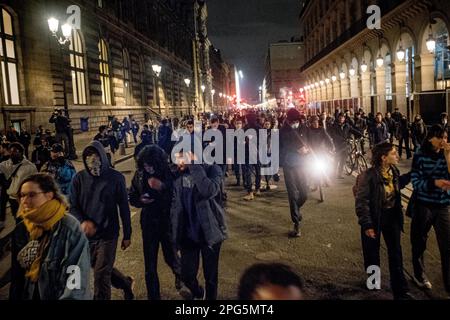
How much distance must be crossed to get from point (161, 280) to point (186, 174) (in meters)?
1.75

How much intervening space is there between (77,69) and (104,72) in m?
4.77

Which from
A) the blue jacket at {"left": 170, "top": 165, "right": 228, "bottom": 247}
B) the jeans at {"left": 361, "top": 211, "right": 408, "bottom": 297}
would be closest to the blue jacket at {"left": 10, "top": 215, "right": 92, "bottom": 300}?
the blue jacket at {"left": 170, "top": 165, "right": 228, "bottom": 247}

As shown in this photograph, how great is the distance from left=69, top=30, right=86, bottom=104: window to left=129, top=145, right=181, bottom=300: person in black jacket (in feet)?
67.5

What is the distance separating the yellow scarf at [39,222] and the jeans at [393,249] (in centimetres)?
324

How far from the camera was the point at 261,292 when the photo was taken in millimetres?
4754

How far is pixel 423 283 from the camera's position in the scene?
474 cm

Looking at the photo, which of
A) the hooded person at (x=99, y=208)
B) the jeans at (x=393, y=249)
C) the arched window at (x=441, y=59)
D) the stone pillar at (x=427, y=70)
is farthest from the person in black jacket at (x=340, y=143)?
the arched window at (x=441, y=59)

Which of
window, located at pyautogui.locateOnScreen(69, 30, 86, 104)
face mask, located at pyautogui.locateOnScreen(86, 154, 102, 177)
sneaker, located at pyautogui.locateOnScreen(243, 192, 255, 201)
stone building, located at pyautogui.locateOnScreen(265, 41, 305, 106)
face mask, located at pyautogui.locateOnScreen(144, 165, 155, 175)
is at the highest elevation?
stone building, located at pyautogui.locateOnScreen(265, 41, 305, 106)

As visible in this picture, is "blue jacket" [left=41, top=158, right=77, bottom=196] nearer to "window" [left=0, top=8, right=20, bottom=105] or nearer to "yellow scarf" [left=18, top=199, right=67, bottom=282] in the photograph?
"yellow scarf" [left=18, top=199, right=67, bottom=282]

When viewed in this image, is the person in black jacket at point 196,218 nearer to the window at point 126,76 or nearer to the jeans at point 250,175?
the jeans at point 250,175

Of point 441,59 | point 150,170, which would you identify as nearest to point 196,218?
point 150,170

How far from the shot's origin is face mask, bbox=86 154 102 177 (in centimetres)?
431

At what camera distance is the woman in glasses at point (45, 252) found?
2.89 meters
